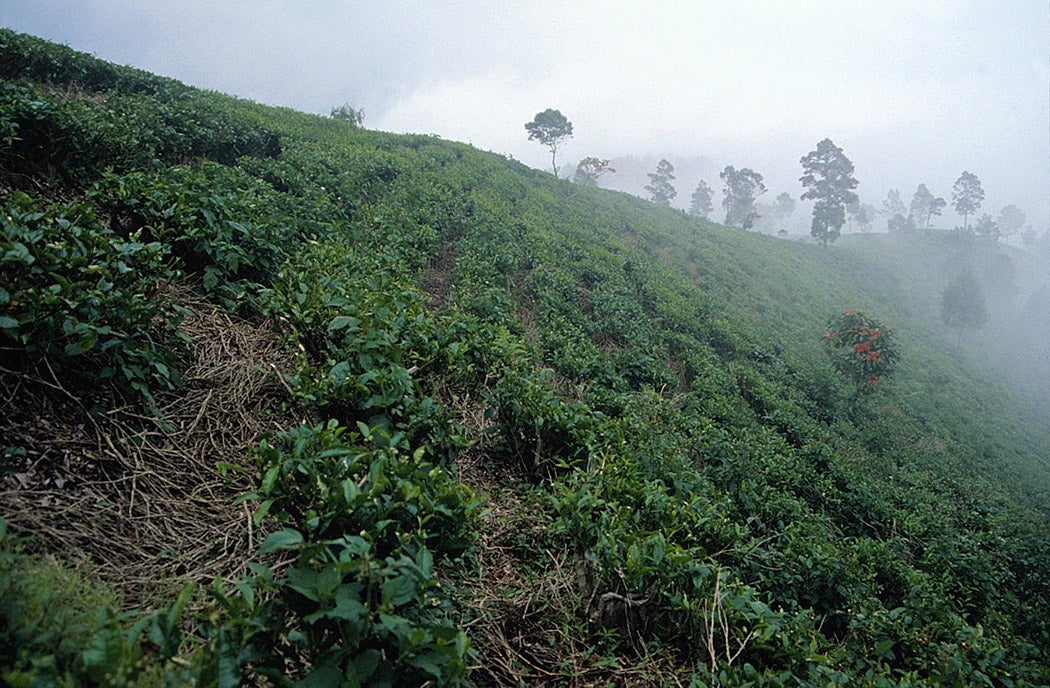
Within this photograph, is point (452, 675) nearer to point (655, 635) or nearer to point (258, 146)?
point (655, 635)

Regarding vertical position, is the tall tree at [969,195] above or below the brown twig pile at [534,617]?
above

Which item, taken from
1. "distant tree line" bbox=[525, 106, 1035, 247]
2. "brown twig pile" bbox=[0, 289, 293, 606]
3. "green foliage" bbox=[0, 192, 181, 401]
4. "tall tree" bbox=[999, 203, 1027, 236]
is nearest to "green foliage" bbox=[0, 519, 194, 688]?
"brown twig pile" bbox=[0, 289, 293, 606]

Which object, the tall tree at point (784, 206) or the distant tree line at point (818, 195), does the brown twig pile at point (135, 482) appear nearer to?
the distant tree line at point (818, 195)

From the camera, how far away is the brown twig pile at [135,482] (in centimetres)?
187

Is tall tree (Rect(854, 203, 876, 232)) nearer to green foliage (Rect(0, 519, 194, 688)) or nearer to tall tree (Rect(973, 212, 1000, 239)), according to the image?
tall tree (Rect(973, 212, 1000, 239))

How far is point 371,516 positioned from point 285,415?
1.46 m

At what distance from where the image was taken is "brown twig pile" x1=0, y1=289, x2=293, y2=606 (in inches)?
73.5

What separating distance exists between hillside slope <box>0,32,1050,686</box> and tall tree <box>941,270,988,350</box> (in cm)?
3324

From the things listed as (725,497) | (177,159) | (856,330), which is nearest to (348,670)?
(725,497)

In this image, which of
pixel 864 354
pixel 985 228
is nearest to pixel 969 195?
pixel 985 228

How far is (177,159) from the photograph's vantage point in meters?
6.48

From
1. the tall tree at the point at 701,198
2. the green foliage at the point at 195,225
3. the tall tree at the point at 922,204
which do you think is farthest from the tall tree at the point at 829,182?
the green foliage at the point at 195,225

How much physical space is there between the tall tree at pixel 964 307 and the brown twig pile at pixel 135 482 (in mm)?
42263

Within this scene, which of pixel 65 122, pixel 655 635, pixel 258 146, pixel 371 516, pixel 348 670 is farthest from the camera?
pixel 258 146
